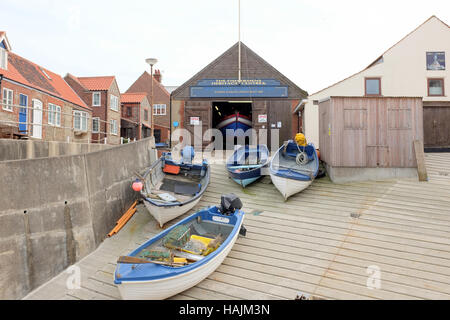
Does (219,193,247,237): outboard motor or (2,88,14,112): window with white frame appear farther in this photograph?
(2,88,14,112): window with white frame

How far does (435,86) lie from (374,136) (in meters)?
10.3

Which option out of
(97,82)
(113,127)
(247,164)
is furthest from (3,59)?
(247,164)

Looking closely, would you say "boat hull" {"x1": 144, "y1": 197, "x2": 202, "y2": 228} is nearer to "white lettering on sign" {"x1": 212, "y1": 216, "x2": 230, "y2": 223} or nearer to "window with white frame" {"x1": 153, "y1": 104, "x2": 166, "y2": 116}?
"white lettering on sign" {"x1": 212, "y1": 216, "x2": 230, "y2": 223}

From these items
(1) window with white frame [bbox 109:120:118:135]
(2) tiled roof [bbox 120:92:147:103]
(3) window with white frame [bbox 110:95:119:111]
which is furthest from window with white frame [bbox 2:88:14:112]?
(2) tiled roof [bbox 120:92:147:103]

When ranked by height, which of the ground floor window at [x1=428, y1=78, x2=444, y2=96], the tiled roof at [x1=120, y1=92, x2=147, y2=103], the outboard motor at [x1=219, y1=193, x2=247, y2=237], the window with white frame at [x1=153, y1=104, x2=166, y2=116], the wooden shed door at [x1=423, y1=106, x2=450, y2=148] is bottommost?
the outboard motor at [x1=219, y1=193, x2=247, y2=237]

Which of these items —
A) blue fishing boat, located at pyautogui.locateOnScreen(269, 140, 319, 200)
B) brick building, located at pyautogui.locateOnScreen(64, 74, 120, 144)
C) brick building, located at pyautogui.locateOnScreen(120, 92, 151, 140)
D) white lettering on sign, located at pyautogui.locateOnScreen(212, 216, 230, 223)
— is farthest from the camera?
brick building, located at pyautogui.locateOnScreen(120, 92, 151, 140)

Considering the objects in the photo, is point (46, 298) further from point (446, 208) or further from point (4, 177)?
point (446, 208)

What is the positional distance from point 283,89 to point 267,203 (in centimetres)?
983

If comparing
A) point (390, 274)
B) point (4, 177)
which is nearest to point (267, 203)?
point (390, 274)

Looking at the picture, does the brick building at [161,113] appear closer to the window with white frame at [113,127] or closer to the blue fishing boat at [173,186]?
the window with white frame at [113,127]

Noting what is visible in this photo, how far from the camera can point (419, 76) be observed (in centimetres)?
1652

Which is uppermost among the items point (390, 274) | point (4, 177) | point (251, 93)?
point (251, 93)

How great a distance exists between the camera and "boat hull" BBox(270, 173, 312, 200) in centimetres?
882

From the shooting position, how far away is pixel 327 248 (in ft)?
21.1
